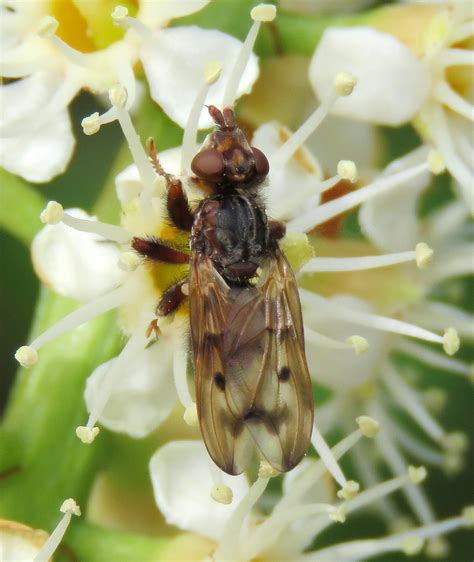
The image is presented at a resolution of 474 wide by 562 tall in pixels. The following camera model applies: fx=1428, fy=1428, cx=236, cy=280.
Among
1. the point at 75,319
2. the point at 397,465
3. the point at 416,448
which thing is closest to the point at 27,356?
the point at 75,319

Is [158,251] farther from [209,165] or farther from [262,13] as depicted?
[262,13]

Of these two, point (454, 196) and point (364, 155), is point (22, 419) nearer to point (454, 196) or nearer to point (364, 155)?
point (364, 155)

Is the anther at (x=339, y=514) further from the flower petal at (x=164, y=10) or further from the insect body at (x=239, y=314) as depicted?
the flower petal at (x=164, y=10)

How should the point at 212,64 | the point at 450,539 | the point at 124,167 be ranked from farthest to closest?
the point at 450,539 < the point at 124,167 < the point at 212,64

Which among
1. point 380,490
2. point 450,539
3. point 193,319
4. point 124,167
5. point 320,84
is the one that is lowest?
point 450,539

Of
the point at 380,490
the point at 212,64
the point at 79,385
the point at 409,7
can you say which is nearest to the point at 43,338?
the point at 79,385
